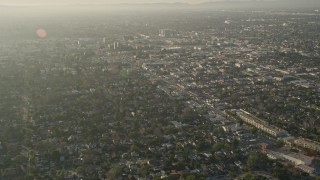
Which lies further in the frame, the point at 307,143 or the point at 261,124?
the point at 261,124

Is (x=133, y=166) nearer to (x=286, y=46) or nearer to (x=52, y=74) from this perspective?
(x=52, y=74)

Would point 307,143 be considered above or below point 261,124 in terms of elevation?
above

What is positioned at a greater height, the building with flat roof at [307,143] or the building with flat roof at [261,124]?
the building with flat roof at [307,143]

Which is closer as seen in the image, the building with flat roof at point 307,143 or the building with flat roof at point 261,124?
the building with flat roof at point 307,143

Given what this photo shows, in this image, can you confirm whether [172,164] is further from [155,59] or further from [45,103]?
[155,59]

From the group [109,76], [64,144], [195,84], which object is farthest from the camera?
[109,76]

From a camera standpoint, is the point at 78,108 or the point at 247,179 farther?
the point at 78,108

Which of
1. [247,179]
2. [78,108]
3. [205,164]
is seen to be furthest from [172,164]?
[78,108]

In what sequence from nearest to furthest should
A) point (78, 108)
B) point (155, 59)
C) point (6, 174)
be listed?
point (6, 174) < point (78, 108) < point (155, 59)

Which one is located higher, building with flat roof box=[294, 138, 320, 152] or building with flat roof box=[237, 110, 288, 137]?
building with flat roof box=[294, 138, 320, 152]

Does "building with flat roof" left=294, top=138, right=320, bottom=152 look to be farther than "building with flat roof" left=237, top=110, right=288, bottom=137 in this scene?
No

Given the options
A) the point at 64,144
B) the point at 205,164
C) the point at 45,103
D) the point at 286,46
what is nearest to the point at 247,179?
the point at 205,164
